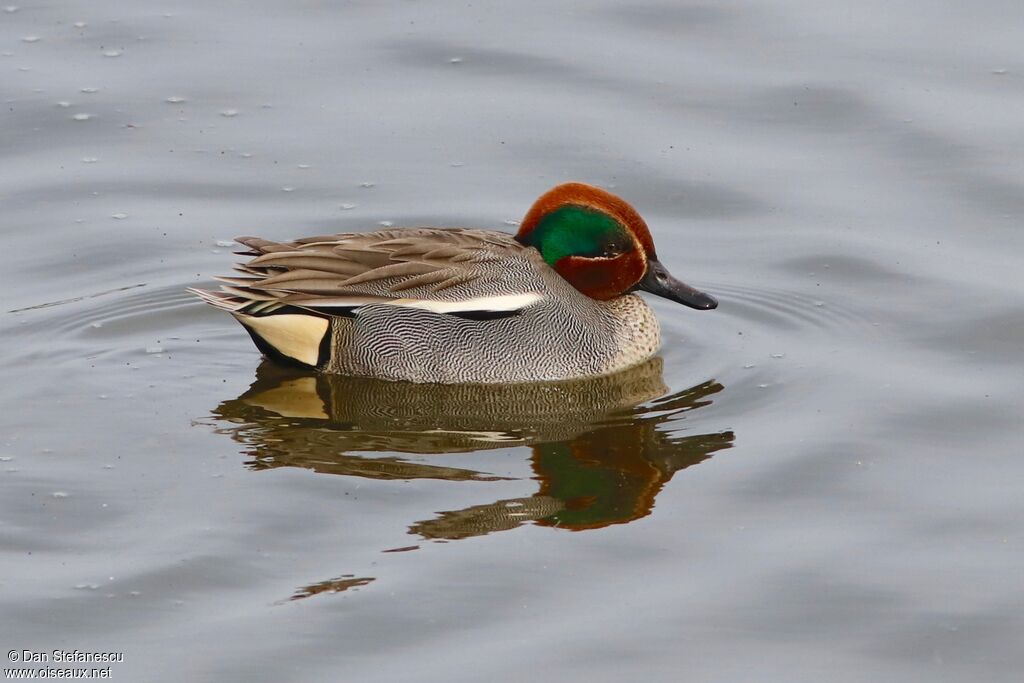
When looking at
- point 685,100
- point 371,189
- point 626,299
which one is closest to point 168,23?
point 371,189

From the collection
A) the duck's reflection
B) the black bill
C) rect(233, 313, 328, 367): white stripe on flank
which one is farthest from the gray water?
the black bill

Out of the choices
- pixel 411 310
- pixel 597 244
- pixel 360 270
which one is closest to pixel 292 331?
pixel 360 270

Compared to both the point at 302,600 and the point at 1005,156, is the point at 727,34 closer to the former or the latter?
the point at 1005,156

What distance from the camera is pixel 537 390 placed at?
9938 millimetres

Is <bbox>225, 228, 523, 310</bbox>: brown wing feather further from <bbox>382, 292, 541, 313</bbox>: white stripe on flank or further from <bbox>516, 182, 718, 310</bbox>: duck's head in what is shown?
<bbox>516, 182, 718, 310</bbox>: duck's head

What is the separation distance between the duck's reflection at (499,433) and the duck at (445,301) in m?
0.11

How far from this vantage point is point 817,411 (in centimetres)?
940

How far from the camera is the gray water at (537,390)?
7.35m

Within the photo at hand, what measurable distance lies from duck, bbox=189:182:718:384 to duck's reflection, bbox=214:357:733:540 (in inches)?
4.4

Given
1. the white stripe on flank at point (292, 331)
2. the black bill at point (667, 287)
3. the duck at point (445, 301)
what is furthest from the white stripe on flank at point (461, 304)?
the black bill at point (667, 287)

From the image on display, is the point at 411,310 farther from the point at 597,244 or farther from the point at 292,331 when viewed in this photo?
the point at 597,244

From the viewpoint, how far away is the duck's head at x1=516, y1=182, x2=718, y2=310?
1008cm

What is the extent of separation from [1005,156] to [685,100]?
7.62 ft

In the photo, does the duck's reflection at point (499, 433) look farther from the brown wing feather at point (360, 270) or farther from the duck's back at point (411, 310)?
the brown wing feather at point (360, 270)
